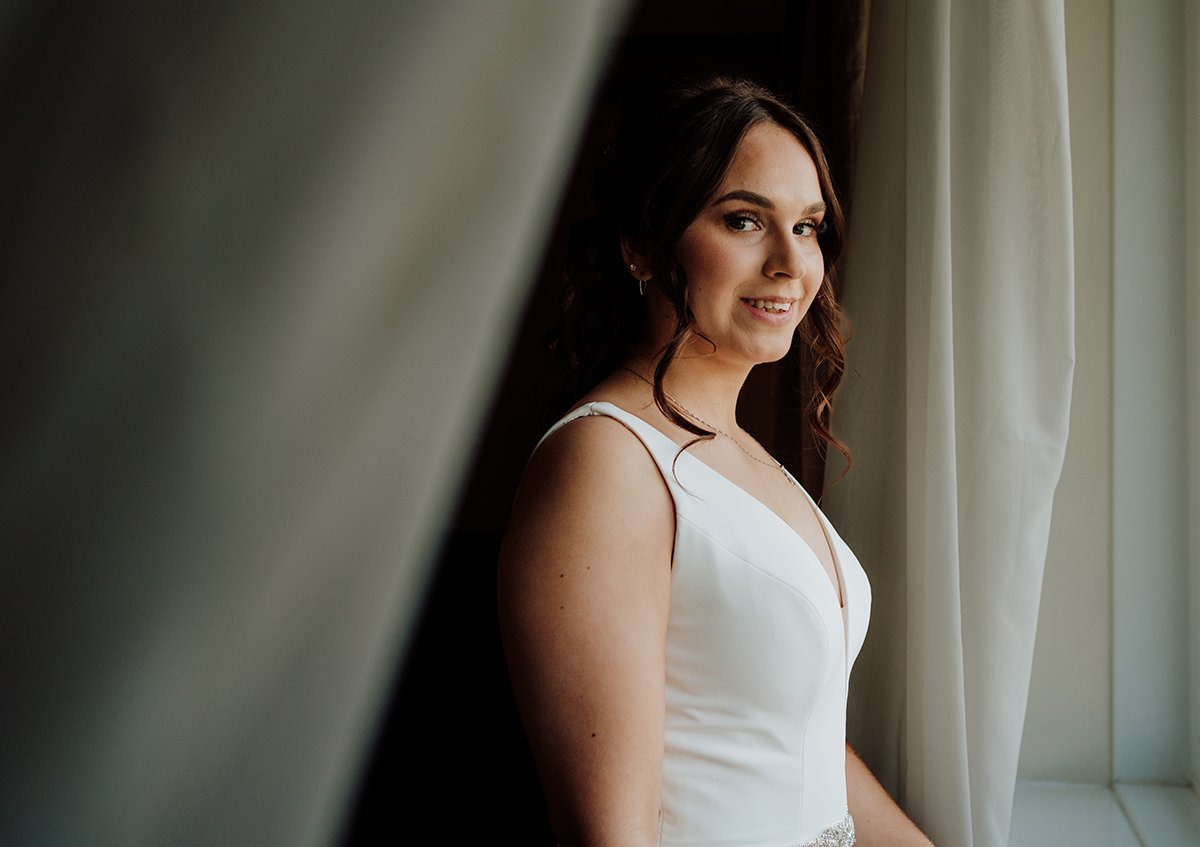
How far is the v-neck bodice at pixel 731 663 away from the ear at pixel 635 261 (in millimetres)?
225

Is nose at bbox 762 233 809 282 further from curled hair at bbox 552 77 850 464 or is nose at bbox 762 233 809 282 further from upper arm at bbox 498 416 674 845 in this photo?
upper arm at bbox 498 416 674 845

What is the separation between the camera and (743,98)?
3.80 ft

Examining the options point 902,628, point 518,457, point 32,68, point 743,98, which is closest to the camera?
point 32,68

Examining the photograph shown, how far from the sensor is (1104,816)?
5.02ft

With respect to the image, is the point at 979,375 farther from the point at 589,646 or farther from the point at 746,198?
the point at 589,646

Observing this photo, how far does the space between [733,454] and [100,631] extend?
1090mm

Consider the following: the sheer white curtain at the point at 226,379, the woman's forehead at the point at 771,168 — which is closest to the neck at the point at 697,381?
the woman's forehead at the point at 771,168

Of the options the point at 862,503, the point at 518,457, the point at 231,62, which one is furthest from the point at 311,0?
the point at 518,457

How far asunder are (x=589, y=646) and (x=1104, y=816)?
111cm

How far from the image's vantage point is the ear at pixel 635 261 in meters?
1.18

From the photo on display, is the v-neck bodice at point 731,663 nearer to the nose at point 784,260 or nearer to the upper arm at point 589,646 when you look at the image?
the upper arm at point 589,646

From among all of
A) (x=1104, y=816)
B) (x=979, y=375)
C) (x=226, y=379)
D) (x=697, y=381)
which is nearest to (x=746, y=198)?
(x=697, y=381)

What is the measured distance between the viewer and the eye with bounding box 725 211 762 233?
1.13 metres

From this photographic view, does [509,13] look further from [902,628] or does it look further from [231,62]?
[902,628]
